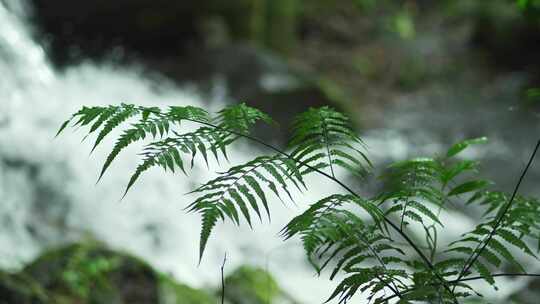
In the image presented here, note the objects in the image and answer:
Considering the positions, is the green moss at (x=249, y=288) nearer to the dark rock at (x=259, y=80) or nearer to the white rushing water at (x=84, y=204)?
the white rushing water at (x=84, y=204)

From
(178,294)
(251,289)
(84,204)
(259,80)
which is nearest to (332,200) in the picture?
(178,294)

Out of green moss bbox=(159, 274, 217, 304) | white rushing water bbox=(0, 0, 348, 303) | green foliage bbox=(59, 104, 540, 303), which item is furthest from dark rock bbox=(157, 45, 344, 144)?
green foliage bbox=(59, 104, 540, 303)

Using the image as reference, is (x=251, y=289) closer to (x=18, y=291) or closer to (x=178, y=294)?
(x=178, y=294)

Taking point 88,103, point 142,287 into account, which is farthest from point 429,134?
point 142,287

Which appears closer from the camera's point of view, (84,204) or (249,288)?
(249,288)

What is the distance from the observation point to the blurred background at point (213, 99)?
147 inches

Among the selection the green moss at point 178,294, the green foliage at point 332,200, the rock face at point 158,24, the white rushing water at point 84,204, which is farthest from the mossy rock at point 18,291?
the rock face at point 158,24

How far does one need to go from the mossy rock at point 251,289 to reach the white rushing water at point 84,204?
626 millimetres

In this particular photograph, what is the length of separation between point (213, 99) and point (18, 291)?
5.30 meters

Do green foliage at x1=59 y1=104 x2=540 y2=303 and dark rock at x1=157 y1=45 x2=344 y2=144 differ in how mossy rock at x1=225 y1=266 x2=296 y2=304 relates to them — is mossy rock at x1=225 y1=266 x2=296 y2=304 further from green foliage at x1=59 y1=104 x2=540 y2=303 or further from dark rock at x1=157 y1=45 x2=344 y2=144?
dark rock at x1=157 y1=45 x2=344 y2=144

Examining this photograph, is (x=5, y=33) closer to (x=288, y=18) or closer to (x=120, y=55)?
(x=120, y=55)

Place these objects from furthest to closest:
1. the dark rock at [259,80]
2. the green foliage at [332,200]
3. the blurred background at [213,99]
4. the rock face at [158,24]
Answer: the rock face at [158,24] < the dark rock at [259,80] < the blurred background at [213,99] < the green foliage at [332,200]

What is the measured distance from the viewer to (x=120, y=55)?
8.91 m

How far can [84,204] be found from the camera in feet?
17.4
